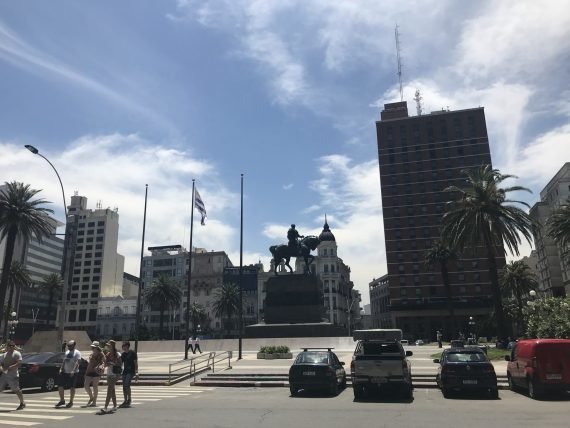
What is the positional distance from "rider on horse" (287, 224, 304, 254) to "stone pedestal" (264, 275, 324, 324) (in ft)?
9.36

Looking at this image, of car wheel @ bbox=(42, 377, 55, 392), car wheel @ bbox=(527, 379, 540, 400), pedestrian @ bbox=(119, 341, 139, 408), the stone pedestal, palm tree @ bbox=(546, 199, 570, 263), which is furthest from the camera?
palm tree @ bbox=(546, 199, 570, 263)

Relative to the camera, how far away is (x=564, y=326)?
28.3 meters

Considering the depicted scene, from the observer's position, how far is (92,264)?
158 metres

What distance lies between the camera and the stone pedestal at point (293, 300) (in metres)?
45.7

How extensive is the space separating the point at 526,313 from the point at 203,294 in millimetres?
110493

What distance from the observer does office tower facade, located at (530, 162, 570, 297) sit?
10512 cm

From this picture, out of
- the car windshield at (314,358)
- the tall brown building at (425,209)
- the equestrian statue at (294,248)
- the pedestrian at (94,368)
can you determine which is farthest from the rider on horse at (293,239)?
the tall brown building at (425,209)

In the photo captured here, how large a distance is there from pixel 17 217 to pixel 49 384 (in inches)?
1346

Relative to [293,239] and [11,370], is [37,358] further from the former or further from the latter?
[293,239]

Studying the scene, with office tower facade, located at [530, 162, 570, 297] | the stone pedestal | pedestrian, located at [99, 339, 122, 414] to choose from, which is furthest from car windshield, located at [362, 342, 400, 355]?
office tower facade, located at [530, 162, 570, 297]

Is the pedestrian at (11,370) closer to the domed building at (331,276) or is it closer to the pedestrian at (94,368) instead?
the pedestrian at (94,368)

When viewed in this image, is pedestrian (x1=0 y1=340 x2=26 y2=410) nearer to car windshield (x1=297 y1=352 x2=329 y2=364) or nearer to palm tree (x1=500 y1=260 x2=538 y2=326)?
car windshield (x1=297 y1=352 x2=329 y2=364)

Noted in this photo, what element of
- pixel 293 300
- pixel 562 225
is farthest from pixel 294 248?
Result: pixel 562 225

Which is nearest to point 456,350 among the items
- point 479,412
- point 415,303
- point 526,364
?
point 526,364
